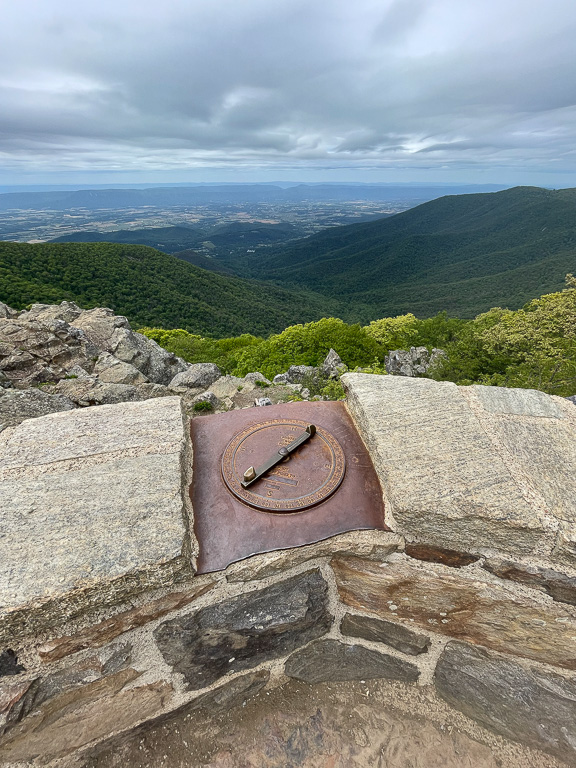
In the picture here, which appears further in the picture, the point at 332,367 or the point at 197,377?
the point at 332,367

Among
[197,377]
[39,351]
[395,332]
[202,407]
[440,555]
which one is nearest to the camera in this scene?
[440,555]

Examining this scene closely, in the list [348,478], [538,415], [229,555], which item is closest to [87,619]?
[229,555]

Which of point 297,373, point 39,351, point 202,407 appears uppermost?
point 39,351

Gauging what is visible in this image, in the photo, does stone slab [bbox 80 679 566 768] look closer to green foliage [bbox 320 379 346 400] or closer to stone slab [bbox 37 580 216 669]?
stone slab [bbox 37 580 216 669]

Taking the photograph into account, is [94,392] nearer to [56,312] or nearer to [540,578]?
[540,578]

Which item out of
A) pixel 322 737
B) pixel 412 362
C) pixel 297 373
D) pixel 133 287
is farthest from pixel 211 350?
pixel 133 287

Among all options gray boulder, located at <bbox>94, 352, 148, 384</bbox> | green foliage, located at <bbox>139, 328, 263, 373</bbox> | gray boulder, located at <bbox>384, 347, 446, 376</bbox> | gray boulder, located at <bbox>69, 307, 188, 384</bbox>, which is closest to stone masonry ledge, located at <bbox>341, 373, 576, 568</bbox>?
gray boulder, located at <bbox>94, 352, 148, 384</bbox>

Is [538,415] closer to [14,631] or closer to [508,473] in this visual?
[508,473]
